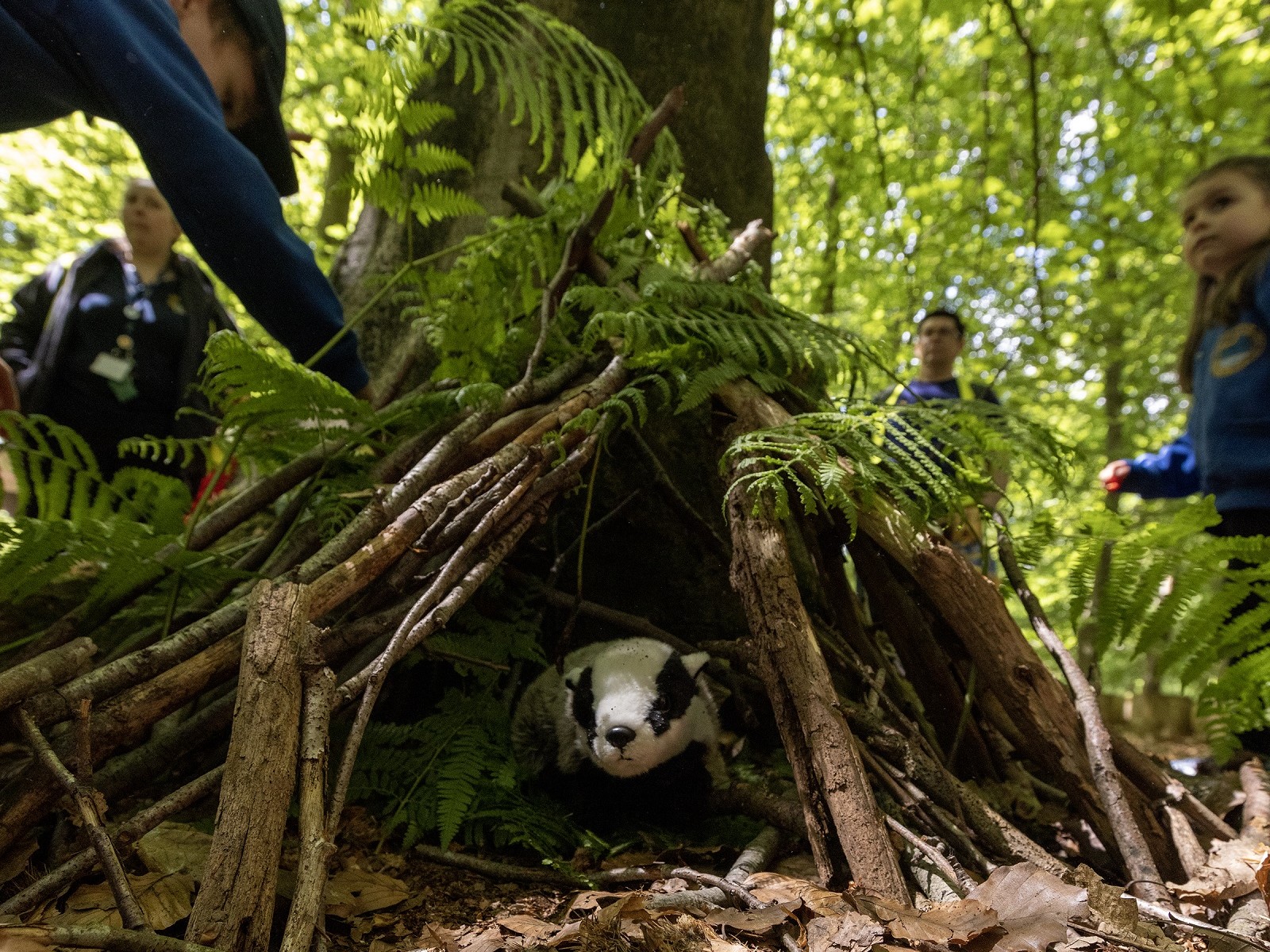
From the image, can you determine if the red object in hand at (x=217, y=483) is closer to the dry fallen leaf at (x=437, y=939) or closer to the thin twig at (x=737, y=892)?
the dry fallen leaf at (x=437, y=939)

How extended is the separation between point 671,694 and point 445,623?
0.89 m

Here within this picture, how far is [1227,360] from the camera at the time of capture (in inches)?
123

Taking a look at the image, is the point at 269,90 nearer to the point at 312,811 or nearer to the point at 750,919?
the point at 312,811

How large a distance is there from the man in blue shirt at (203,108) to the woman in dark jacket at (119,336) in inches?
60.2

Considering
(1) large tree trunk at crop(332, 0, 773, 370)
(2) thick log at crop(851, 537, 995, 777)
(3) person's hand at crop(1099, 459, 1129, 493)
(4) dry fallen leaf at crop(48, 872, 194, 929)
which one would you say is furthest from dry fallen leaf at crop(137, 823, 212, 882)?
(3) person's hand at crop(1099, 459, 1129, 493)

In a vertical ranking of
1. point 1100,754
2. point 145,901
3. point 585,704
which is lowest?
point 145,901

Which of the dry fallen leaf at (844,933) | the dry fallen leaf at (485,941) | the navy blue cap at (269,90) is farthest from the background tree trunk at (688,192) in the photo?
the dry fallen leaf at (844,933)

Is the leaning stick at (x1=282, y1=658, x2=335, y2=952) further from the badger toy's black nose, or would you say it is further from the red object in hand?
the red object in hand

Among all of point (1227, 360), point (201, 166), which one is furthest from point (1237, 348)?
point (201, 166)

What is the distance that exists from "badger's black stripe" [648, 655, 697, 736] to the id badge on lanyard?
326 cm

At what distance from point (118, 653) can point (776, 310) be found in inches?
90.3

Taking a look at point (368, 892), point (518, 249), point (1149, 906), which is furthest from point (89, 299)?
point (1149, 906)

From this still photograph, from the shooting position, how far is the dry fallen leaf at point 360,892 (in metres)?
1.44

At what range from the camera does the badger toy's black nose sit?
221 cm
